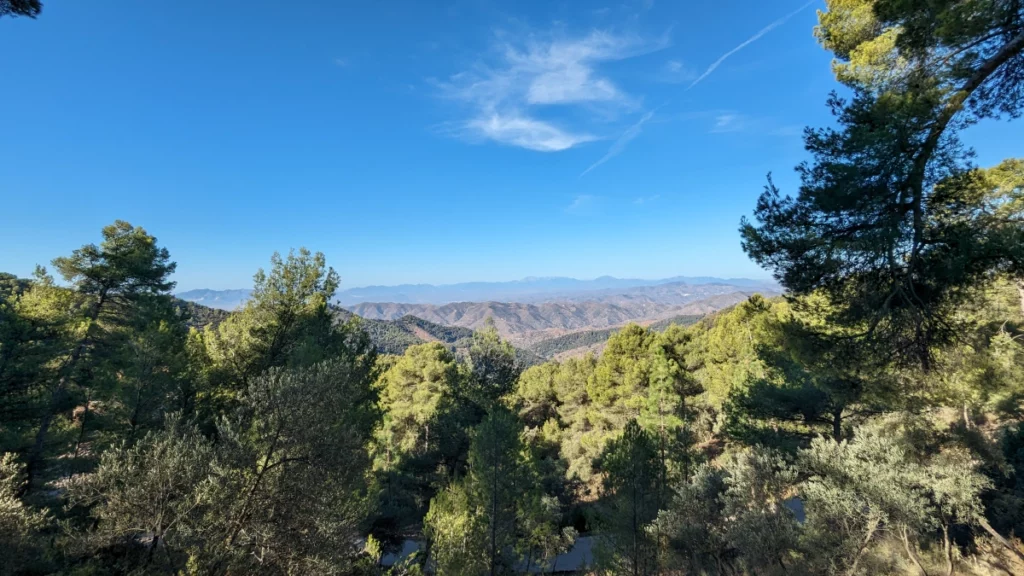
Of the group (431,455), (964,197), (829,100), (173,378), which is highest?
(829,100)

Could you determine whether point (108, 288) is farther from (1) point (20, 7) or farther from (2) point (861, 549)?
(2) point (861, 549)

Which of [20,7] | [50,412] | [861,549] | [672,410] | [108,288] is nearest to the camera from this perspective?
[20,7]

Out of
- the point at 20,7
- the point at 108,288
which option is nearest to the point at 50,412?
the point at 108,288

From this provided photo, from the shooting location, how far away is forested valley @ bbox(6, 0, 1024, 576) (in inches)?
214

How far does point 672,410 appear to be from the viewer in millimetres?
20344

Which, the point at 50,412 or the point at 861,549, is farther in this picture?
the point at 50,412

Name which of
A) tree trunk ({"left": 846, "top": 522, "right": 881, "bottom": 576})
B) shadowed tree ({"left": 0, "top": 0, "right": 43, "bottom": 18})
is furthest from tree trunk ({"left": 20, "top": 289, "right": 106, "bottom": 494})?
tree trunk ({"left": 846, "top": 522, "right": 881, "bottom": 576})

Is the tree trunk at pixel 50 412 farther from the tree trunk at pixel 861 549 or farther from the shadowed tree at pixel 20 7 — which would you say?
the tree trunk at pixel 861 549

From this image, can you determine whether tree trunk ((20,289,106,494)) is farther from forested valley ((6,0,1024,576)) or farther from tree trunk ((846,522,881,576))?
Result: tree trunk ((846,522,881,576))

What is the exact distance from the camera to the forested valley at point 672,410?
543 cm

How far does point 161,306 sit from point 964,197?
2623cm

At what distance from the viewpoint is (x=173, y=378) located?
13609 mm

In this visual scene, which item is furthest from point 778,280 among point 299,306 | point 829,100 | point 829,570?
point 299,306

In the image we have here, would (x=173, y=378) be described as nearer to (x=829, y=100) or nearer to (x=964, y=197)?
(x=829, y=100)
